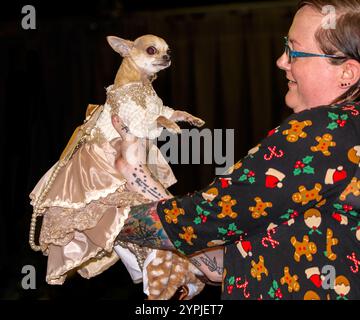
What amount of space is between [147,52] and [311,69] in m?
0.41

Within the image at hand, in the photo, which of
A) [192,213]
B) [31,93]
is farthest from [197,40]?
[192,213]

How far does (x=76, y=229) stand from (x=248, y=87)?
3.54 meters

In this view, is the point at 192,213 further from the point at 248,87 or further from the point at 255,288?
the point at 248,87

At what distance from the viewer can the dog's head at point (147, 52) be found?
1421 mm

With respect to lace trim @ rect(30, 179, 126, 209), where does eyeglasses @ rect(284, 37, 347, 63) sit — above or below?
above

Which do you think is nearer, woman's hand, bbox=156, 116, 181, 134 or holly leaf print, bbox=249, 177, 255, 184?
holly leaf print, bbox=249, 177, 255, 184

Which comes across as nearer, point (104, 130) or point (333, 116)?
point (333, 116)

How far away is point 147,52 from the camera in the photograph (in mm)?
1420

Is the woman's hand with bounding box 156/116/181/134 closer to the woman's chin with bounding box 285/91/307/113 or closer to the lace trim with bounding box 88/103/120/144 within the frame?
the lace trim with bounding box 88/103/120/144

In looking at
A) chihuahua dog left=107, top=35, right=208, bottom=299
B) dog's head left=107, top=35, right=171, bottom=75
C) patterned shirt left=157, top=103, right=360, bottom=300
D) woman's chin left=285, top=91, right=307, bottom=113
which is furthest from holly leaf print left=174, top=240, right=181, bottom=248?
dog's head left=107, top=35, right=171, bottom=75

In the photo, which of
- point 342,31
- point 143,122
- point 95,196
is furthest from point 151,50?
point 342,31

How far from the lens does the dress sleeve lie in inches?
41.8

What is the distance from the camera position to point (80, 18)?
4.42m

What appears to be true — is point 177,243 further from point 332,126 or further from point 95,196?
point 332,126
